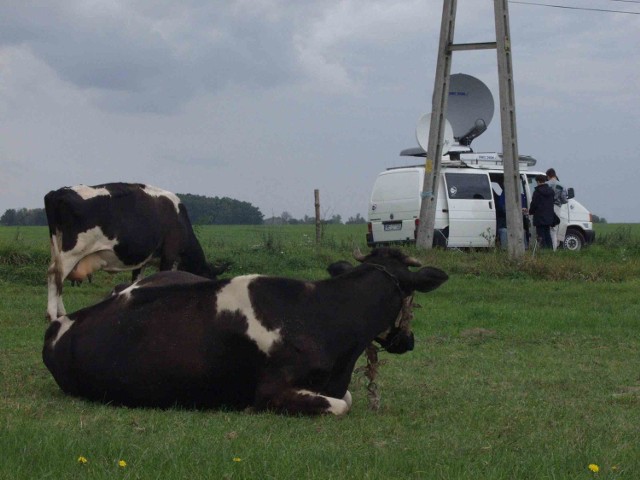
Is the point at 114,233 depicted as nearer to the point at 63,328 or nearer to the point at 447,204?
the point at 63,328

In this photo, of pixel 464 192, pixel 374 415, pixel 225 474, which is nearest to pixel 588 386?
pixel 374 415

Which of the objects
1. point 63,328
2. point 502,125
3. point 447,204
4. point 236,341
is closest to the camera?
point 236,341

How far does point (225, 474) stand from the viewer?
466 cm

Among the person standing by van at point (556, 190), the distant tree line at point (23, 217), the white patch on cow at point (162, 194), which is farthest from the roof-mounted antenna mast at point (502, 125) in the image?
the distant tree line at point (23, 217)

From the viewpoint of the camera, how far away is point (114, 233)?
12.7 meters

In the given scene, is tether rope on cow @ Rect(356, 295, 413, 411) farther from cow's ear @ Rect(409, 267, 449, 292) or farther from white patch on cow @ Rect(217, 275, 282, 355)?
white patch on cow @ Rect(217, 275, 282, 355)

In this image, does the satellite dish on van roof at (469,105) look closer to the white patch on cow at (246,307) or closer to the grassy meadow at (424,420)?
the grassy meadow at (424,420)

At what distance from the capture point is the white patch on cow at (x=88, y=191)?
1251 centimetres

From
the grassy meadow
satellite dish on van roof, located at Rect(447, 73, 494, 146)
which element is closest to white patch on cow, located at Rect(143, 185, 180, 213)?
the grassy meadow

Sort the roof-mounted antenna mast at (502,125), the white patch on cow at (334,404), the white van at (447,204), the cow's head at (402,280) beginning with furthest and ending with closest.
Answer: the white van at (447,204), the roof-mounted antenna mast at (502,125), the cow's head at (402,280), the white patch on cow at (334,404)

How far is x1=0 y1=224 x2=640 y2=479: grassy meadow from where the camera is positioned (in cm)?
491

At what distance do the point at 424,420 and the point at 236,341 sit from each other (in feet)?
4.41

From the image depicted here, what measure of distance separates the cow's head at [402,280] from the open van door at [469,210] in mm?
15099

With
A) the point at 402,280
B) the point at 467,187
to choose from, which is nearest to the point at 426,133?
the point at 467,187
